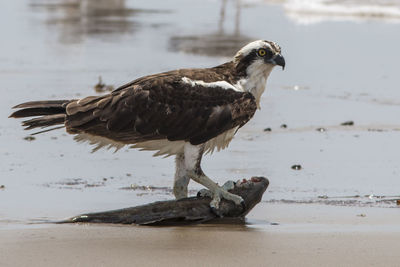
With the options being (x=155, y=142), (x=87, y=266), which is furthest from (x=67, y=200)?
(x=87, y=266)

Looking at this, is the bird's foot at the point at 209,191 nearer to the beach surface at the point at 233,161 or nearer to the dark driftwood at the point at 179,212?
the dark driftwood at the point at 179,212

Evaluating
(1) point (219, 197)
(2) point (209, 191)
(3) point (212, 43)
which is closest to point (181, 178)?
(2) point (209, 191)

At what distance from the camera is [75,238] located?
6.35m

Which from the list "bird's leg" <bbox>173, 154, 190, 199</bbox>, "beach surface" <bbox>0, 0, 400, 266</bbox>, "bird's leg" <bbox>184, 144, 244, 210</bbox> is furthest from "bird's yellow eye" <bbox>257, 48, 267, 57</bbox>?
"beach surface" <bbox>0, 0, 400, 266</bbox>

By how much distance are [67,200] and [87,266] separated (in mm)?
2375

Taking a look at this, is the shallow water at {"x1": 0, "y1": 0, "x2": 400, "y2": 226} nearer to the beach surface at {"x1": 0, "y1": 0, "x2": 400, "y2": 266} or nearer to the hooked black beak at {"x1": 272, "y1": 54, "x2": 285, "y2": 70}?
the beach surface at {"x1": 0, "y1": 0, "x2": 400, "y2": 266}

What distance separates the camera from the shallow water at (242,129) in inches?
328

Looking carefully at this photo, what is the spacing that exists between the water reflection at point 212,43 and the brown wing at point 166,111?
1038 cm

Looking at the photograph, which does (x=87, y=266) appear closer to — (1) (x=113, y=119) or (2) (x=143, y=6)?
(1) (x=113, y=119)

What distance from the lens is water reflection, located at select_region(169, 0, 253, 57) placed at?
721 inches

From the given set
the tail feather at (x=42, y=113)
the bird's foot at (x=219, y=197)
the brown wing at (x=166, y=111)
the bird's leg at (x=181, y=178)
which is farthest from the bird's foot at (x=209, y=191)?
the tail feather at (x=42, y=113)

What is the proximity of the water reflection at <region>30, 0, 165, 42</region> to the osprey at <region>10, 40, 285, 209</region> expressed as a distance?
1263 cm

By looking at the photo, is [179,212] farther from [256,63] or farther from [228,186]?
[256,63]

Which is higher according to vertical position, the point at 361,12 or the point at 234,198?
the point at 234,198
